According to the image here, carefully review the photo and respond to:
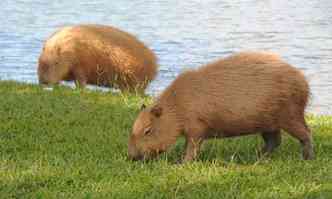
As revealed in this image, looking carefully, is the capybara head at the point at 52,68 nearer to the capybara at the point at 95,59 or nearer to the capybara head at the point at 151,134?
the capybara at the point at 95,59

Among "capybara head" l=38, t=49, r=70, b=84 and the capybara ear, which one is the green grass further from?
"capybara head" l=38, t=49, r=70, b=84

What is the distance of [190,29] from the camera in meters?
19.1

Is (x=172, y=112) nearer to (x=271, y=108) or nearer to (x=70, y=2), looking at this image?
(x=271, y=108)

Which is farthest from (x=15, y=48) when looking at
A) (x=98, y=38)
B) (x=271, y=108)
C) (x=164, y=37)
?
(x=271, y=108)

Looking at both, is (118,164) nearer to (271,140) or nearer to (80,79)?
(271,140)

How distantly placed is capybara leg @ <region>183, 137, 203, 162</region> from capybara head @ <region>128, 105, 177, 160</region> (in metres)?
0.14

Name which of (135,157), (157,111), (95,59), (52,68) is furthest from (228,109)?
(52,68)

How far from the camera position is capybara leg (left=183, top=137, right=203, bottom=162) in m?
6.89

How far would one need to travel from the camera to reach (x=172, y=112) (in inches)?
275

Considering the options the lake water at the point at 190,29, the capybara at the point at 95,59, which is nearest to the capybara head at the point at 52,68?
the capybara at the point at 95,59

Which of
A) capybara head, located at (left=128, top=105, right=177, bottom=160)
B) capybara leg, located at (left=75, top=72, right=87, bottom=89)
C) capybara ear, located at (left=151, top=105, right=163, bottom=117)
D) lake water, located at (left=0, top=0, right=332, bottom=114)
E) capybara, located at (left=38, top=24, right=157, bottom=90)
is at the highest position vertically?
capybara ear, located at (left=151, top=105, right=163, bottom=117)

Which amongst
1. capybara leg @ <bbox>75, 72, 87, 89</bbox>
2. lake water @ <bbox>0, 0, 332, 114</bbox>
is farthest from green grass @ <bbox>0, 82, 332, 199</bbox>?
lake water @ <bbox>0, 0, 332, 114</bbox>

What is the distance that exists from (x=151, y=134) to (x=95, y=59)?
3.74 metres

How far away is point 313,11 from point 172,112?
47.8 ft
